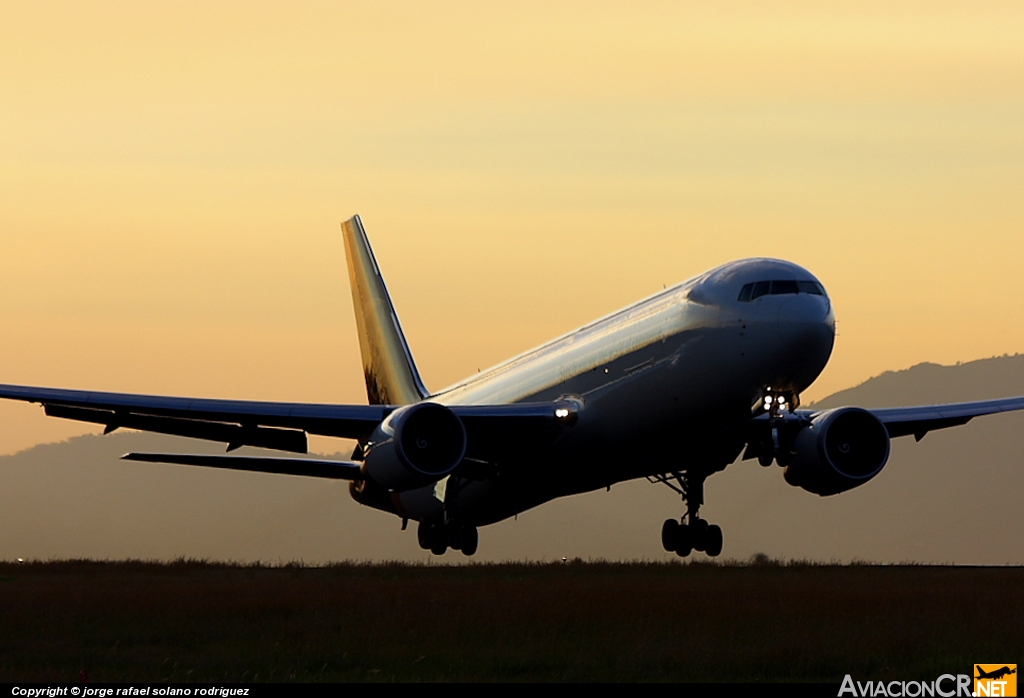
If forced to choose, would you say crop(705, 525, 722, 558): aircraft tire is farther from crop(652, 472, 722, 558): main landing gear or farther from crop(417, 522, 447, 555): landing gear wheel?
crop(417, 522, 447, 555): landing gear wheel

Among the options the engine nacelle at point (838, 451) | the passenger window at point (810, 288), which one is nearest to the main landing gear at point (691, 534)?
the engine nacelle at point (838, 451)

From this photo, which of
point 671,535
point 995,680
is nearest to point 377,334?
point 671,535

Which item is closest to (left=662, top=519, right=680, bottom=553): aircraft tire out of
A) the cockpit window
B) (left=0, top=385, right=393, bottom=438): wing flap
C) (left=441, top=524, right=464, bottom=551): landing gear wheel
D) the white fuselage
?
the white fuselage

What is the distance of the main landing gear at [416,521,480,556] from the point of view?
42250 mm

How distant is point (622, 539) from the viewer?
416ft

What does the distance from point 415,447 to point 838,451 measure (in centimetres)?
982

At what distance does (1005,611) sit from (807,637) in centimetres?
582

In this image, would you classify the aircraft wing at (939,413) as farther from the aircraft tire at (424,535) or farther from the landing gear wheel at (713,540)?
the aircraft tire at (424,535)

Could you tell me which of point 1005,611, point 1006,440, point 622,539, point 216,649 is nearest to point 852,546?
point 622,539

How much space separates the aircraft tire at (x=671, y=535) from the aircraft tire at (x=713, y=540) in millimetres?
782

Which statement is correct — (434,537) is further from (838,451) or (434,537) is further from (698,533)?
(838,451)

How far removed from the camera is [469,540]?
43281 mm

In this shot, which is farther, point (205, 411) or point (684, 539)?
point (684, 539)

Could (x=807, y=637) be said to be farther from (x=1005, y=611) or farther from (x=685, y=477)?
(x=685, y=477)
